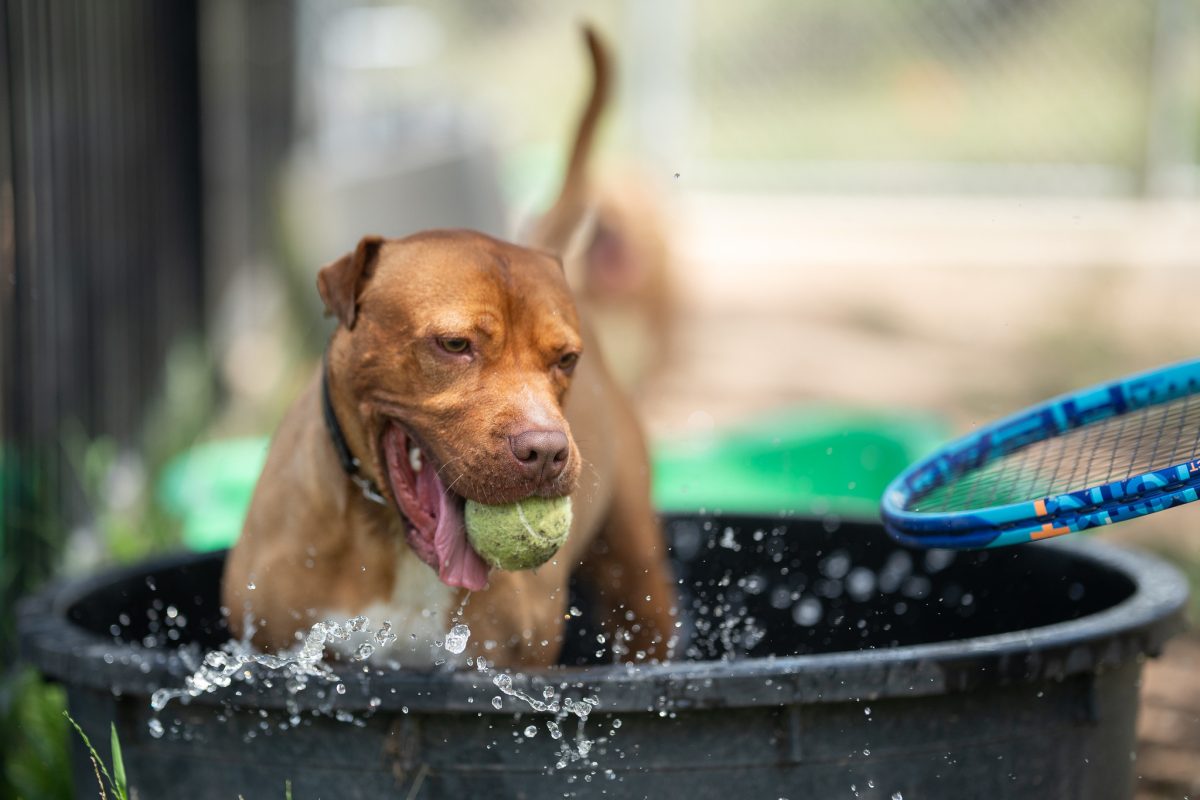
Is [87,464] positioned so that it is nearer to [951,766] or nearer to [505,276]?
[505,276]

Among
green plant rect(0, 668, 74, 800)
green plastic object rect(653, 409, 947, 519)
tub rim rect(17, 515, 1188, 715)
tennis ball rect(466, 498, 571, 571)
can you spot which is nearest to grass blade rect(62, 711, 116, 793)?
Result: tub rim rect(17, 515, 1188, 715)

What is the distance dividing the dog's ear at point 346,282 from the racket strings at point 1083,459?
1.07 meters

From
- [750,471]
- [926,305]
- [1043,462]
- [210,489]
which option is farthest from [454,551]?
[926,305]

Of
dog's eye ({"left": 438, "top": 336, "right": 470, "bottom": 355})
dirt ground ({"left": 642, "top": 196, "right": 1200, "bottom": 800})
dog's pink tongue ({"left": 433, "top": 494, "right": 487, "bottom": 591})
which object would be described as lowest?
dirt ground ({"left": 642, "top": 196, "right": 1200, "bottom": 800})

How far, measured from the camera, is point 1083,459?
10.2 feet

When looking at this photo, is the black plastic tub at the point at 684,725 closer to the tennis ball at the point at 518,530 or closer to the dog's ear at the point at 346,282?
the tennis ball at the point at 518,530

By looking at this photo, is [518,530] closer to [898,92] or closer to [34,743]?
[34,743]

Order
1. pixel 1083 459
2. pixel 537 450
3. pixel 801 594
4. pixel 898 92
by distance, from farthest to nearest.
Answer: pixel 898 92 → pixel 801 594 → pixel 1083 459 → pixel 537 450

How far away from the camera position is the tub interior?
11.7ft

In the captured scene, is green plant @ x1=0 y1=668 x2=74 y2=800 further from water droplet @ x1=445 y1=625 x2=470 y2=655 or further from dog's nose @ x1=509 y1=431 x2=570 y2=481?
dog's nose @ x1=509 y1=431 x2=570 y2=481

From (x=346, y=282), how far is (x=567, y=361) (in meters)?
0.40

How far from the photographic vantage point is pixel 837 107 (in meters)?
15.8

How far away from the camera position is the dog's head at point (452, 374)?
2496 mm

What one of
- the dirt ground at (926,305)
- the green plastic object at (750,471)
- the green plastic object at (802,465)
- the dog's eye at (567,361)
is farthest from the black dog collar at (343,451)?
the dirt ground at (926,305)
